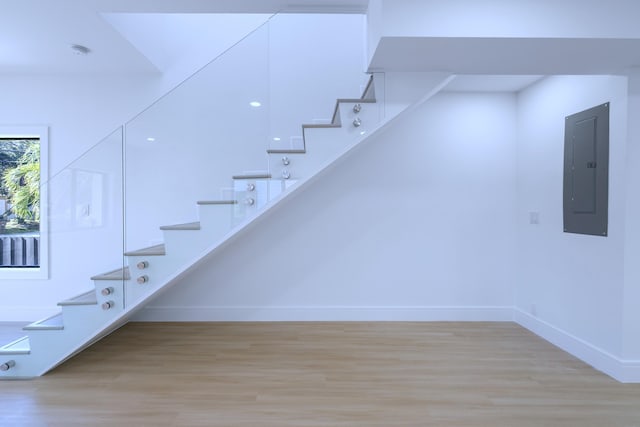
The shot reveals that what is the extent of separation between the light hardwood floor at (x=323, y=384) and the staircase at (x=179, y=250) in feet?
0.98

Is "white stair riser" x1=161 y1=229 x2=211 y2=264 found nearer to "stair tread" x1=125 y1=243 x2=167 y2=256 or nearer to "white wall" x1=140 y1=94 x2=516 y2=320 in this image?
"stair tread" x1=125 y1=243 x2=167 y2=256

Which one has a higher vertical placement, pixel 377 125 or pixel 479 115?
pixel 479 115

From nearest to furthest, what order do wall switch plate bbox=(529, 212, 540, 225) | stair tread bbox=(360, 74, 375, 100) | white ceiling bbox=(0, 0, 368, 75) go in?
white ceiling bbox=(0, 0, 368, 75), stair tread bbox=(360, 74, 375, 100), wall switch plate bbox=(529, 212, 540, 225)

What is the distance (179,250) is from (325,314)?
2.12 metres

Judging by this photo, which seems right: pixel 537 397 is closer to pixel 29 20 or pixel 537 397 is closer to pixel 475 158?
pixel 475 158

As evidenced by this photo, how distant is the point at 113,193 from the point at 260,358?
2.07 meters

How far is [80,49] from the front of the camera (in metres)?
3.63

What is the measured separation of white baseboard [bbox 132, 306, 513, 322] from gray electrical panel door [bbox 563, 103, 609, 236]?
5.03ft

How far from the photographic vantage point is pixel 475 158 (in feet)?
14.4

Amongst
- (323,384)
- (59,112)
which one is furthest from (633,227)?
(59,112)

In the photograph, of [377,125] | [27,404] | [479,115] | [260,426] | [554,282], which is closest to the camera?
[260,426]

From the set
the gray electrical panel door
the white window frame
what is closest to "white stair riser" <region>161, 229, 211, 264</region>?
the white window frame

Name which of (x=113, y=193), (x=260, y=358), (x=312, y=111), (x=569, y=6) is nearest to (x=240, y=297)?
(x=260, y=358)

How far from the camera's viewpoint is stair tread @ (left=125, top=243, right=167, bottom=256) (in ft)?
9.97
